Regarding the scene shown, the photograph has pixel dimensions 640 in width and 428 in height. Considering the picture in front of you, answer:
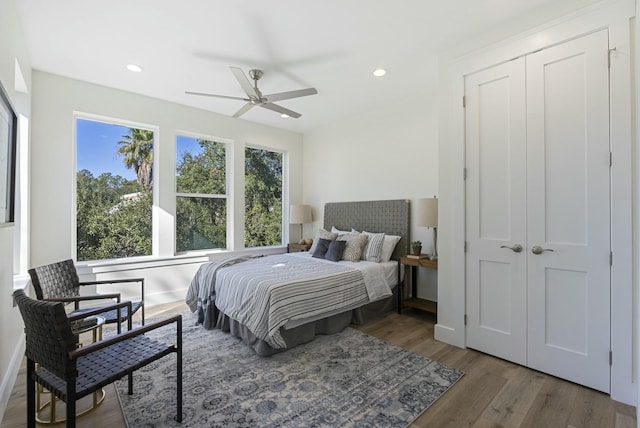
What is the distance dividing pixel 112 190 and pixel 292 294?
3018mm

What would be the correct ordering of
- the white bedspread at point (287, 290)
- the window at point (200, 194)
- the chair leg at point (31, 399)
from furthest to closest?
1. the window at point (200, 194)
2. the white bedspread at point (287, 290)
3. the chair leg at point (31, 399)

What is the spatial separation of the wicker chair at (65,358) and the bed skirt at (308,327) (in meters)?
1.12

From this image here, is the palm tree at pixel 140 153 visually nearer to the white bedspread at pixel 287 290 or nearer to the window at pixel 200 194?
the window at pixel 200 194

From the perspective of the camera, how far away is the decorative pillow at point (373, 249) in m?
3.93

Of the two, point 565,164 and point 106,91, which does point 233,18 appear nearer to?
point 106,91

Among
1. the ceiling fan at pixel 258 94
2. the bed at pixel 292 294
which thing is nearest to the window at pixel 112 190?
the bed at pixel 292 294

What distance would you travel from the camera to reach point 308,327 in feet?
9.49

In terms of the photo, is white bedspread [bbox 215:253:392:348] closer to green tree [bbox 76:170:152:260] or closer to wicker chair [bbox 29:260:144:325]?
wicker chair [bbox 29:260:144:325]

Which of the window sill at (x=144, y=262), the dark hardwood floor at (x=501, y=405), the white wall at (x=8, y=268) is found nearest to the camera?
the dark hardwood floor at (x=501, y=405)

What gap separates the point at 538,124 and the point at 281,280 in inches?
99.2

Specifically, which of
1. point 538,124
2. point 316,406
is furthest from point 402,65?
point 316,406

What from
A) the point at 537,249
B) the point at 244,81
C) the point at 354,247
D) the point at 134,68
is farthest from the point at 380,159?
the point at 134,68

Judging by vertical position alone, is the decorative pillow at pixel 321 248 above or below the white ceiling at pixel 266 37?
below

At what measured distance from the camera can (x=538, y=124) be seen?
233 centimetres
